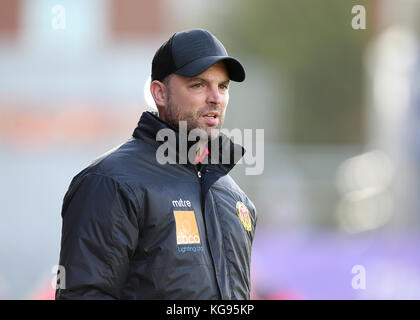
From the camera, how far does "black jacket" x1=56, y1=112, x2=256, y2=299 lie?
113 inches

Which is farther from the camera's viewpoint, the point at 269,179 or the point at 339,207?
the point at 269,179

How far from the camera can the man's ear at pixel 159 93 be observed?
338cm

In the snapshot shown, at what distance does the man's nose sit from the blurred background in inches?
178

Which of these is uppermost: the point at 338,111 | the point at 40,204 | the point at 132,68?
the point at 132,68

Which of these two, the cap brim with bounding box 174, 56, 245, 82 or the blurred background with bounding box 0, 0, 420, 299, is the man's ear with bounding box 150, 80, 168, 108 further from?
the blurred background with bounding box 0, 0, 420, 299

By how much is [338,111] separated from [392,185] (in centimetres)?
1013

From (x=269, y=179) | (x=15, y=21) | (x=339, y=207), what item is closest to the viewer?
(x=339, y=207)

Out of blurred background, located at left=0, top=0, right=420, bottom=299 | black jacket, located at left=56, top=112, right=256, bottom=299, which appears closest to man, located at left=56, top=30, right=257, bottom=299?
black jacket, located at left=56, top=112, right=256, bottom=299

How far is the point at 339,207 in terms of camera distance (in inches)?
552

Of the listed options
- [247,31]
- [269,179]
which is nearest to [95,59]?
[269,179]

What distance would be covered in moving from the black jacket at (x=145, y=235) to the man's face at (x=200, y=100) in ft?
0.50

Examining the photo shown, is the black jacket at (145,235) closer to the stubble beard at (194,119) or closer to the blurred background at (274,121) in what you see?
the stubble beard at (194,119)

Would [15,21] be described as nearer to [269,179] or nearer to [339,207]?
[269,179]

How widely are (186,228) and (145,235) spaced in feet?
0.57
